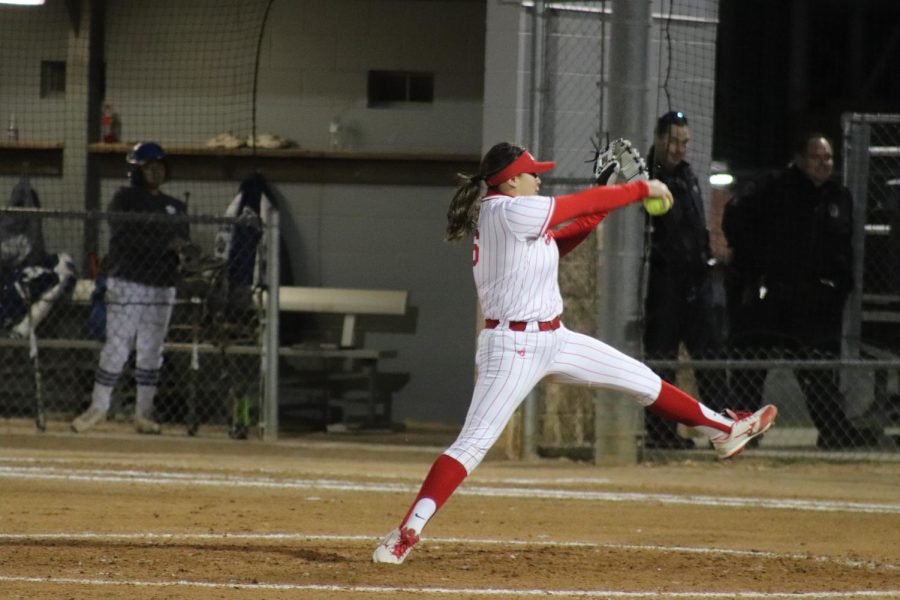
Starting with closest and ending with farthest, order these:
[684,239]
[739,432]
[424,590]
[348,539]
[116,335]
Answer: [424,590]
[739,432]
[348,539]
[684,239]
[116,335]

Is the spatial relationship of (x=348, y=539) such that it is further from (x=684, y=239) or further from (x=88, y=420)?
(x=88, y=420)

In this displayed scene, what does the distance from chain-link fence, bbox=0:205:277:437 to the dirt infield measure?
1.93 feet

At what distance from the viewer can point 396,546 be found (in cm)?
589

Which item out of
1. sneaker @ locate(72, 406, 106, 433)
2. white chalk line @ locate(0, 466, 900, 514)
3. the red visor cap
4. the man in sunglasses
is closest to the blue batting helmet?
sneaker @ locate(72, 406, 106, 433)

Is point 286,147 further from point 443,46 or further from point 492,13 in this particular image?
point 492,13

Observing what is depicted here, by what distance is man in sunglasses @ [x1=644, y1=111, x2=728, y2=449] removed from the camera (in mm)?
10016

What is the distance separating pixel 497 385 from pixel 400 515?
84.2 inches

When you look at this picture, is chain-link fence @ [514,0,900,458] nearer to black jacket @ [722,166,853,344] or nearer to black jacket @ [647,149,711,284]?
black jacket @ [722,166,853,344]

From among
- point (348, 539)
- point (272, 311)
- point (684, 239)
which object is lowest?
point (348, 539)

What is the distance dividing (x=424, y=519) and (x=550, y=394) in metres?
4.78

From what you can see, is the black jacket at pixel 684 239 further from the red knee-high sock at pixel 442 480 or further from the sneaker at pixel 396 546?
the sneaker at pixel 396 546

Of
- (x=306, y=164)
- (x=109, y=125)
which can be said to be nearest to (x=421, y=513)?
(x=306, y=164)

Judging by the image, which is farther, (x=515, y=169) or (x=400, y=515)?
(x=400, y=515)

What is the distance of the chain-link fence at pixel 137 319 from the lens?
11188 millimetres
